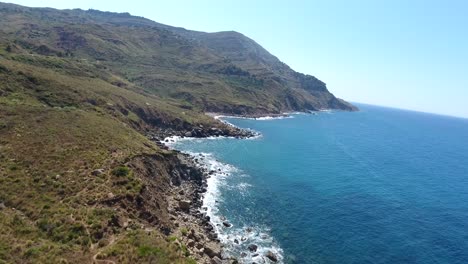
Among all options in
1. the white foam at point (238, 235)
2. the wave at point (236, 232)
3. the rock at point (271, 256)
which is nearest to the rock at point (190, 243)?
the wave at point (236, 232)

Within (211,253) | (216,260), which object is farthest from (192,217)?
(216,260)

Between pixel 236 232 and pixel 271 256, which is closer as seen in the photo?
pixel 271 256

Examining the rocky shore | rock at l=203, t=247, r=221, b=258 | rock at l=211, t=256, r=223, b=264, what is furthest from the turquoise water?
rock at l=211, t=256, r=223, b=264

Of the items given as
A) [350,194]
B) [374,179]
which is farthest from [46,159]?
[374,179]

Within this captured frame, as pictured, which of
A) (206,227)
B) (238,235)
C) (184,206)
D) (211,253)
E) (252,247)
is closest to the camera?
(211,253)

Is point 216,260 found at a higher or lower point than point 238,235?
higher

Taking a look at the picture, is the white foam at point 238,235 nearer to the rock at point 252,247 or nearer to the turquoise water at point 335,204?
the turquoise water at point 335,204

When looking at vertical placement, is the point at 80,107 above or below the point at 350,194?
above

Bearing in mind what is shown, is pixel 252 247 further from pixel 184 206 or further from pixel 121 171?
pixel 121 171

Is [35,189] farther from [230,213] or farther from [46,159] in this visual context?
[230,213]
